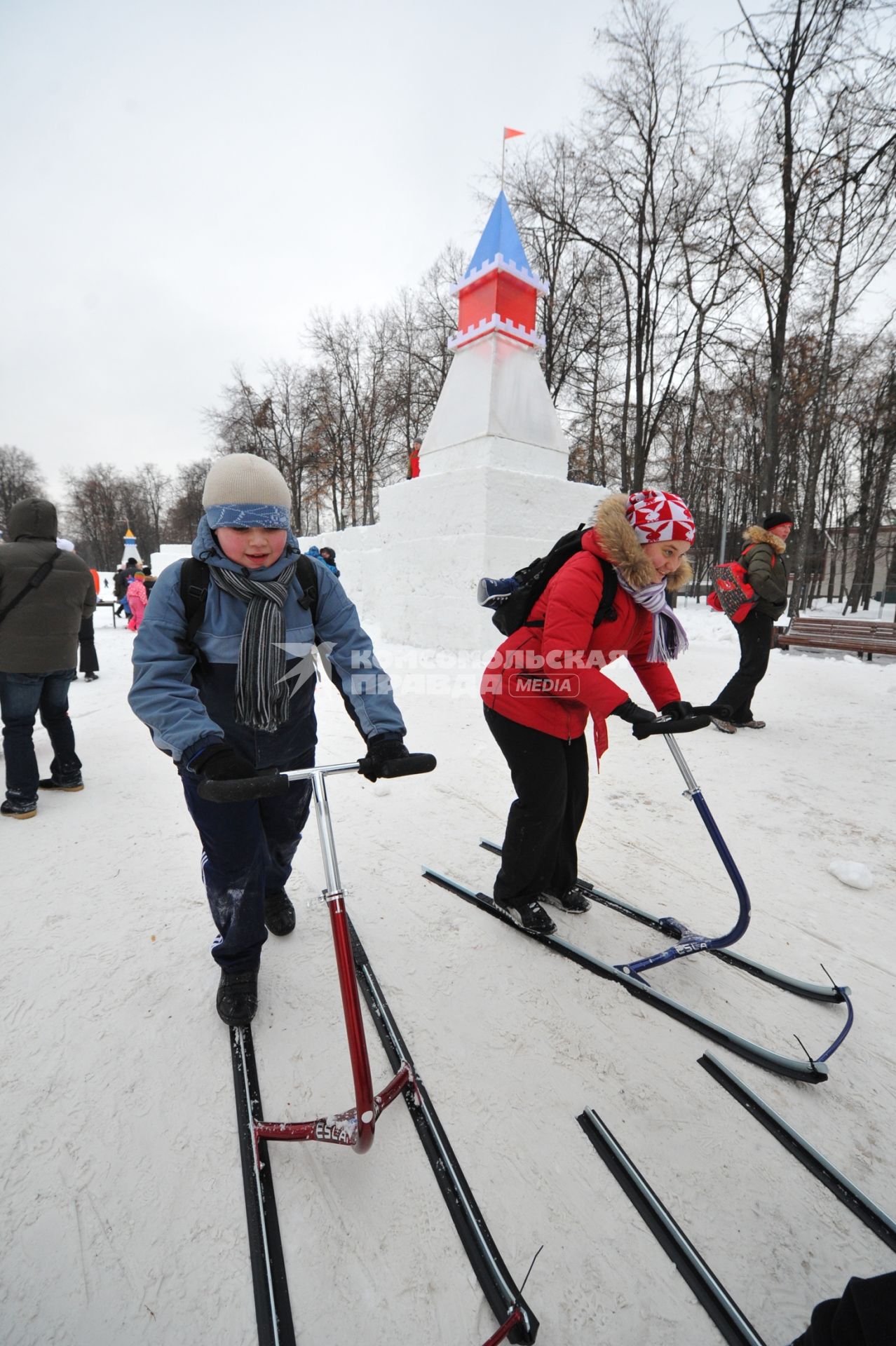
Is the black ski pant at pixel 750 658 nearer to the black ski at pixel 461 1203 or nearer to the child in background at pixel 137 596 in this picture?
the black ski at pixel 461 1203

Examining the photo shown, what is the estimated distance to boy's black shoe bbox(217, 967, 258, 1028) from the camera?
194cm

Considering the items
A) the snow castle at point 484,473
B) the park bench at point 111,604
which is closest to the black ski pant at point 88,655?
the park bench at point 111,604

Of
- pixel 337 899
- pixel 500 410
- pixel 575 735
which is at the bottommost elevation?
pixel 337 899

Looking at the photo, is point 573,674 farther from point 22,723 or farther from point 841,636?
point 841,636

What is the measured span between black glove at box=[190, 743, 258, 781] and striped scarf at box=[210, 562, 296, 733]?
0.31 metres

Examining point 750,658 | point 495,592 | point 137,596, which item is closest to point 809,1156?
point 495,592

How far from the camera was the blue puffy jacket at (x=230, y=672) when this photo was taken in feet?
5.55

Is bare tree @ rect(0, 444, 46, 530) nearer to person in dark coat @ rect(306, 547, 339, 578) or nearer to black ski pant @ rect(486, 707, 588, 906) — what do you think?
person in dark coat @ rect(306, 547, 339, 578)

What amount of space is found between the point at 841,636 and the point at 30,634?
1141cm

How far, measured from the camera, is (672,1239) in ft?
4.45

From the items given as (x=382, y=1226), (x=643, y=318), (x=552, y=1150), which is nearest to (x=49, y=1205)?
(x=382, y=1226)

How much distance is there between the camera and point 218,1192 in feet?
4.76

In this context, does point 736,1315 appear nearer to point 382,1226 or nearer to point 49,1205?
point 382,1226

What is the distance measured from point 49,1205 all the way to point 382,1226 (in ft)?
2.85
